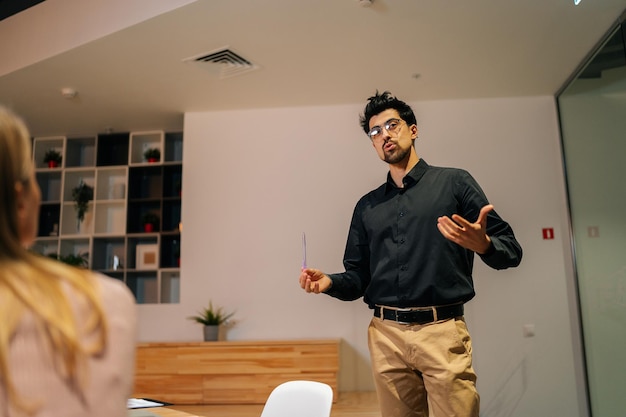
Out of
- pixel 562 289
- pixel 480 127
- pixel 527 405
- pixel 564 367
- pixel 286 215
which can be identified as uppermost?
pixel 480 127

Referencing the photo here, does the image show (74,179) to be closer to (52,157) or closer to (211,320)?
(52,157)

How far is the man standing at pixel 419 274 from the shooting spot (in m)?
1.69

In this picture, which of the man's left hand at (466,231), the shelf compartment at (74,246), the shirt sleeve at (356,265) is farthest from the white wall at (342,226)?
the man's left hand at (466,231)

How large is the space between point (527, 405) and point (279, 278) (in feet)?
7.29

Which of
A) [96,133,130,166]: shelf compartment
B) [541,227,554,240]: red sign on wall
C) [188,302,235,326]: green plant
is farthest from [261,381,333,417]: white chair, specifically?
[96,133,130,166]: shelf compartment

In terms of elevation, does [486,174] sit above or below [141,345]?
above

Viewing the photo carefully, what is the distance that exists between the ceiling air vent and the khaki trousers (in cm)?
264

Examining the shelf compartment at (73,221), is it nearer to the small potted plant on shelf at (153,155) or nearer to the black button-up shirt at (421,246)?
the small potted plant on shelf at (153,155)

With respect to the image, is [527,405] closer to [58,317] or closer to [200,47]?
[200,47]

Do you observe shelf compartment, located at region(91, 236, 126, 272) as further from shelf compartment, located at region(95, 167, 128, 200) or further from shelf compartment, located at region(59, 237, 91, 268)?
shelf compartment, located at region(95, 167, 128, 200)

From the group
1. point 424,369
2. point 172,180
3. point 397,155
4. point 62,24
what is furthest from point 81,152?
point 424,369

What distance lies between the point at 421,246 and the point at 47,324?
140cm

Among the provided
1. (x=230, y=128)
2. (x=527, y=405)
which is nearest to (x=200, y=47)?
(x=230, y=128)

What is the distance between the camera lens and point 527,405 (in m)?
4.34
